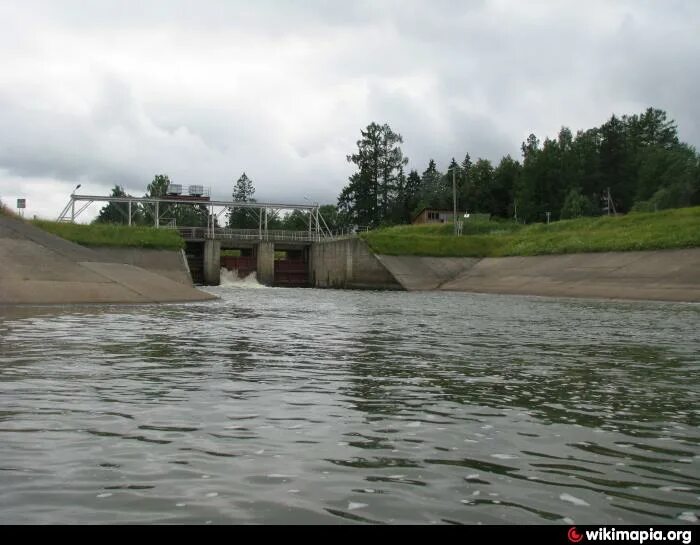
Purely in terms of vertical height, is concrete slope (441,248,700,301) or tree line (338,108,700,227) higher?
tree line (338,108,700,227)

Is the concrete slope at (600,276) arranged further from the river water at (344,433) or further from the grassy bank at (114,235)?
the river water at (344,433)

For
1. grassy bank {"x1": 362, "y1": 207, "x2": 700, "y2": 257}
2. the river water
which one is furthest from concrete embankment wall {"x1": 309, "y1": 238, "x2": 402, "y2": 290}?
the river water

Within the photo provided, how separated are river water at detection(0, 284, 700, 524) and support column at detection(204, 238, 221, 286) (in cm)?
6276

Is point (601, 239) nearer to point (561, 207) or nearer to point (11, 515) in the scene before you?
point (11, 515)

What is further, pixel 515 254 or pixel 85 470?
pixel 515 254

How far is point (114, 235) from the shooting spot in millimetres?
71875

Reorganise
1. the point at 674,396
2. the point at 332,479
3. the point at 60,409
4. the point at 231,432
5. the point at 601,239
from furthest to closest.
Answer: the point at 601,239 < the point at 674,396 < the point at 60,409 < the point at 231,432 < the point at 332,479

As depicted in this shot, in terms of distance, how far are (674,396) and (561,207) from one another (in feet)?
459

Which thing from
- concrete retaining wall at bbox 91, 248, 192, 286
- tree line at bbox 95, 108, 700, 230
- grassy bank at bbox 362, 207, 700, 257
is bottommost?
concrete retaining wall at bbox 91, 248, 192, 286

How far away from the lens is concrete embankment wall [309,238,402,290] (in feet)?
244

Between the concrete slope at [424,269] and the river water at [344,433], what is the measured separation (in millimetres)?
54501

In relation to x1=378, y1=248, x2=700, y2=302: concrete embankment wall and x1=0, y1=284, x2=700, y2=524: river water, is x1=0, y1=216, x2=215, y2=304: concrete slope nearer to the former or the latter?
x1=0, y1=284, x2=700, y2=524: river water
